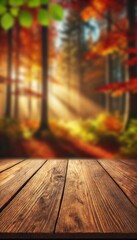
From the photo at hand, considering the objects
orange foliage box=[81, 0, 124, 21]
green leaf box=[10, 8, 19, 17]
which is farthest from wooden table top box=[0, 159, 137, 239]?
orange foliage box=[81, 0, 124, 21]

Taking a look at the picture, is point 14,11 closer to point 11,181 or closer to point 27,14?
point 27,14

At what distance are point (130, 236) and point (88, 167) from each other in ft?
5.21

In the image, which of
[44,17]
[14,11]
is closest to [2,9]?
[14,11]

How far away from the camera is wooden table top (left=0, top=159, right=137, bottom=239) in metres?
1.01

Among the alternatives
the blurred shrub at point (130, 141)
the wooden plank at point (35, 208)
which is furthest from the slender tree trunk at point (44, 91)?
the wooden plank at point (35, 208)

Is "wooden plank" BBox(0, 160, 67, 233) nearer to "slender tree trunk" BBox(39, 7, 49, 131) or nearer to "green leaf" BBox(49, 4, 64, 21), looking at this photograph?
"green leaf" BBox(49, 4, 64, 21)

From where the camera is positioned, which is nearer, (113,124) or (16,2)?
(16,2)

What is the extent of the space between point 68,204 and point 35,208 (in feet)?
0.57

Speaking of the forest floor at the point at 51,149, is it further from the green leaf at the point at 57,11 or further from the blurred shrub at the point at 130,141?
the green leaf at the point at 57,11

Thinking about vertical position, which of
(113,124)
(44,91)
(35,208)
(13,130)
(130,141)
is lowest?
(35,208)

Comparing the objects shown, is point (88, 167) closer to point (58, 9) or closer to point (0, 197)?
point (0, 197)

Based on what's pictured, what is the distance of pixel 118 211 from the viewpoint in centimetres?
124

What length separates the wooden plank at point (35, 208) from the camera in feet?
3.44

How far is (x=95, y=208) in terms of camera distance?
129cm
